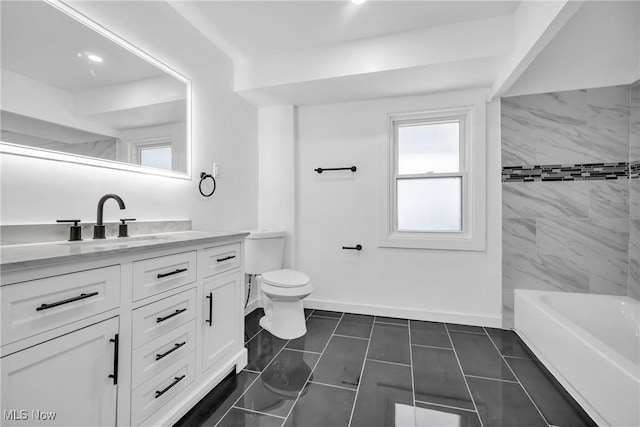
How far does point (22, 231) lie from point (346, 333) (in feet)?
7.10

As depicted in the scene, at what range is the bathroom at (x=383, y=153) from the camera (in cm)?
171

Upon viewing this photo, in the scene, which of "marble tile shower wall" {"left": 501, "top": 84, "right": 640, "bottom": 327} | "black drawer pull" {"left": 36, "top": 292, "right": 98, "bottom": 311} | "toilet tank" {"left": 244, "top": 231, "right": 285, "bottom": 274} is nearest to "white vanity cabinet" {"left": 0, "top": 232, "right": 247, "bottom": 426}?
"black drawer pull" {"left": 36, "top": 292, "right": 98, "bottom": 311}

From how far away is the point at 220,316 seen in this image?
1650mm

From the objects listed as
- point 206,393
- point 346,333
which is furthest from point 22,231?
point 346,333

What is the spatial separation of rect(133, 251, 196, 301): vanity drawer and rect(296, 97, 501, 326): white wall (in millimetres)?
1684

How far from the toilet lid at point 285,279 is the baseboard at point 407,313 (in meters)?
0.71

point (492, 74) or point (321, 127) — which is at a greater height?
point (492, 74)

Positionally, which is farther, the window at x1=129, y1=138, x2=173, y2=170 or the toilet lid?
the toilet lid

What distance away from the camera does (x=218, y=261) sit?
5.40 feet

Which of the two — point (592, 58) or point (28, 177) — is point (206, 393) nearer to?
point (28, 177)

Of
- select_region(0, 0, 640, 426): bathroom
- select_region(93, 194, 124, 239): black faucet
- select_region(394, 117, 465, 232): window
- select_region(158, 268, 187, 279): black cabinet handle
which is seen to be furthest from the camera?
select_region(394, 117, 465, 232): window

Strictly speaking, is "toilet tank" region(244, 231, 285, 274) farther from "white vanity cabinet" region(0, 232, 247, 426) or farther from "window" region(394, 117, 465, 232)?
"window" region(394, 117, 465, 232)

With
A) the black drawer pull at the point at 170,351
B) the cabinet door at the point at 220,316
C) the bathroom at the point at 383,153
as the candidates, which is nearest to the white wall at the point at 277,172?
the bathroom at the point at 383,153

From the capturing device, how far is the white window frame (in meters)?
2.56
